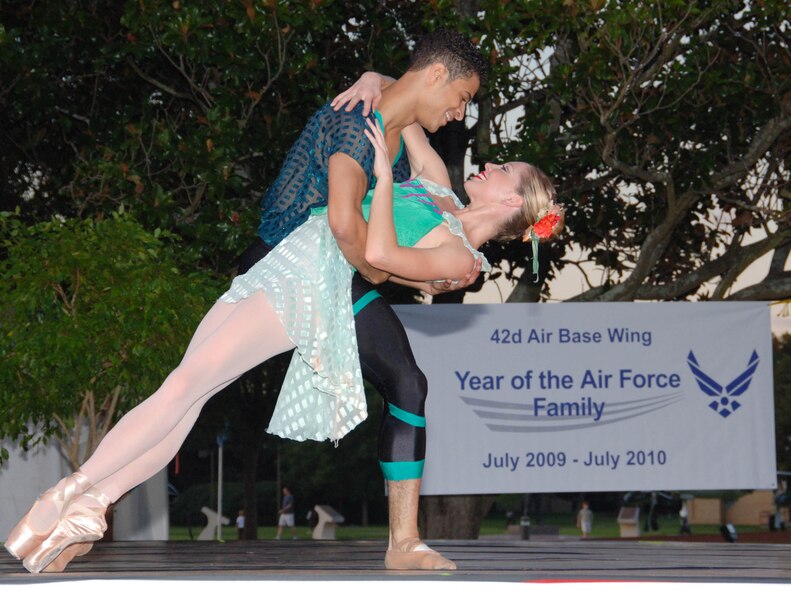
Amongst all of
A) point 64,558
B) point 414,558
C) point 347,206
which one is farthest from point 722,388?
point 64,558

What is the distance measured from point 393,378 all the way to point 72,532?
1158mm

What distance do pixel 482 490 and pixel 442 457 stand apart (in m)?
Answer: 0.45

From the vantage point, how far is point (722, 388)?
33.6 ft

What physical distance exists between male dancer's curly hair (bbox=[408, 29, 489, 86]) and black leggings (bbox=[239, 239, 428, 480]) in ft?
2.54

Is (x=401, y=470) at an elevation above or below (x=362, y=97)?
below

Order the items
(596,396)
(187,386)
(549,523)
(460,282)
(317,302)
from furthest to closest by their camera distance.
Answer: (549,523) < (596,396) < (460,282) < (317,302) < (187,386)

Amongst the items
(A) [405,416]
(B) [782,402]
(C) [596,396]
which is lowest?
(A) [405,416]

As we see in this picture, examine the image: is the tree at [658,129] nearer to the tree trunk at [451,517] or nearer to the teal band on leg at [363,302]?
the tree trunk at [451,517]

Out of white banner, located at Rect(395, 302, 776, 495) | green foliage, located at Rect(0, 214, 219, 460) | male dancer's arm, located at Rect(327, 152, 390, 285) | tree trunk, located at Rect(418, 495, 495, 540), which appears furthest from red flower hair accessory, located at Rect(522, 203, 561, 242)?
tree trunk, located at Rect(418, 495, 495, 540)

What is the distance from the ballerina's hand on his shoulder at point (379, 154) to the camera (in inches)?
140

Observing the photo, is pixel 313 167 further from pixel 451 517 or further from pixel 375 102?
pixel 451 517

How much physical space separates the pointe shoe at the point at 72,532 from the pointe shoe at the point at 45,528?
0.02m

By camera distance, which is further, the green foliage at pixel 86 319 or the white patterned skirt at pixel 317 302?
the green foliage at pixel 86 319

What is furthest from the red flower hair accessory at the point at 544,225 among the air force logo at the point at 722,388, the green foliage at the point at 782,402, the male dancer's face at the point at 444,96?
the green foliage at the point at 782,402
